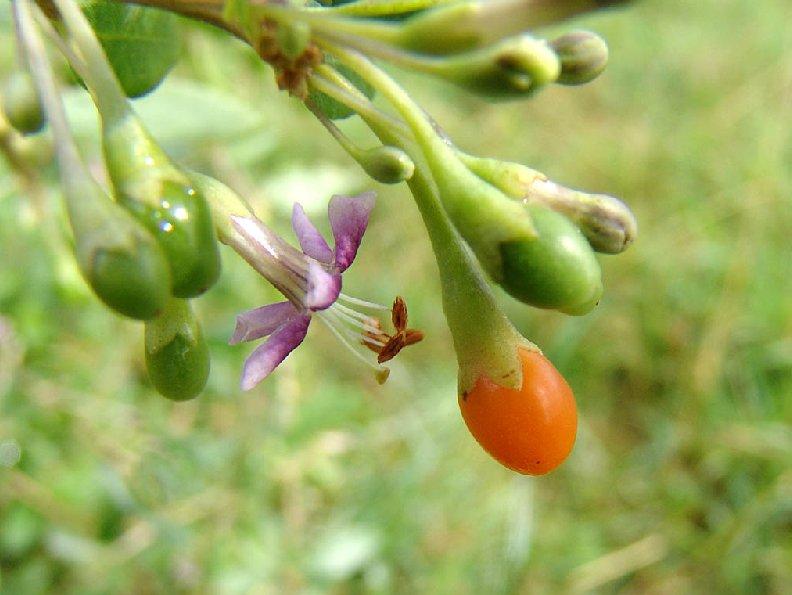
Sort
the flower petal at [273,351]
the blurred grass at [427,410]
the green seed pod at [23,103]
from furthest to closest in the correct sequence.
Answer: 1. the blurred grass at [427,410]
2. the flower petal at [273,351]
3. the green seed pod at [23,103]

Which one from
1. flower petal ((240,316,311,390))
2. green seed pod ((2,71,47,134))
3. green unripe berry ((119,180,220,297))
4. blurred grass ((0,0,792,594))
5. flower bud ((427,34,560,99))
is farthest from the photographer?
blurred grass ((0,0,792,594))

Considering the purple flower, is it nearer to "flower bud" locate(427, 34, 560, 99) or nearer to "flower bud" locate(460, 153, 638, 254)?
"flower bud" locate(460, 153, 638, 254)

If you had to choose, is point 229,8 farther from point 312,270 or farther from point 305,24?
point 312,270

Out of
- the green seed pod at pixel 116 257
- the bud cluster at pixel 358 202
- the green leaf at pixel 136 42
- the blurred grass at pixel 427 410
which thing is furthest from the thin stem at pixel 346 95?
the blurred grass at pixel 427 410

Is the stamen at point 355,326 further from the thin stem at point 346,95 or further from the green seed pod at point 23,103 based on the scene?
the green seed pod at point 23,103

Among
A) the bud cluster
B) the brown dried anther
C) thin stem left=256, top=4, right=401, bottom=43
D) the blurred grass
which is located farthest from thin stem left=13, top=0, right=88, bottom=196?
the blurred grass

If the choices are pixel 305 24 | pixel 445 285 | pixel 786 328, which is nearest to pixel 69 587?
pixel 445 285
